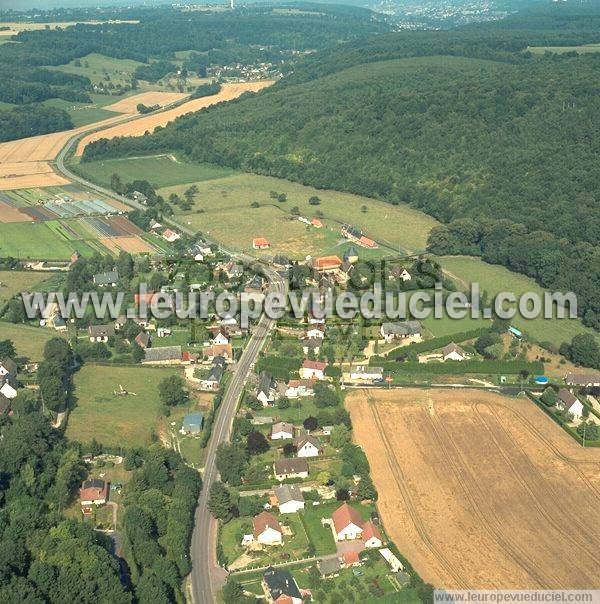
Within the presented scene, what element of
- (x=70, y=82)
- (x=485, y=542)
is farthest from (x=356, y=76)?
(x=485, y=542)

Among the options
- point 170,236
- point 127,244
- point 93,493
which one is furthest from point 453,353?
point 127,244

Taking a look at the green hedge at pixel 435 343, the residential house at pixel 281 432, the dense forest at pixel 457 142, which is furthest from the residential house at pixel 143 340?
the dense forest at pixel 457 142

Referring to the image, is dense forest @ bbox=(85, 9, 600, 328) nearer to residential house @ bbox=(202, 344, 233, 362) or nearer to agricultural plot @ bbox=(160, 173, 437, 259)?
agricultural plot @ bbox=(160, 173, 437, 259)

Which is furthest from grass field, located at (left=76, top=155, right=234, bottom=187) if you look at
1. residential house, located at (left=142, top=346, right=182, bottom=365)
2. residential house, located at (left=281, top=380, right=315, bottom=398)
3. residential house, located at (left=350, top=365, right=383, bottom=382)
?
residential house, located at (left=281, top=380, right=315, bottom=398)

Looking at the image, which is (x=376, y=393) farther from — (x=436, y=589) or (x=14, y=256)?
(x=14, y=256)

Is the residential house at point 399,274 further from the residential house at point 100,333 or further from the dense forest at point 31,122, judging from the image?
the dense forest at point 31,122

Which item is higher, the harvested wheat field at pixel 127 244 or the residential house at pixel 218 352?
the residential house at pixel 218 352
